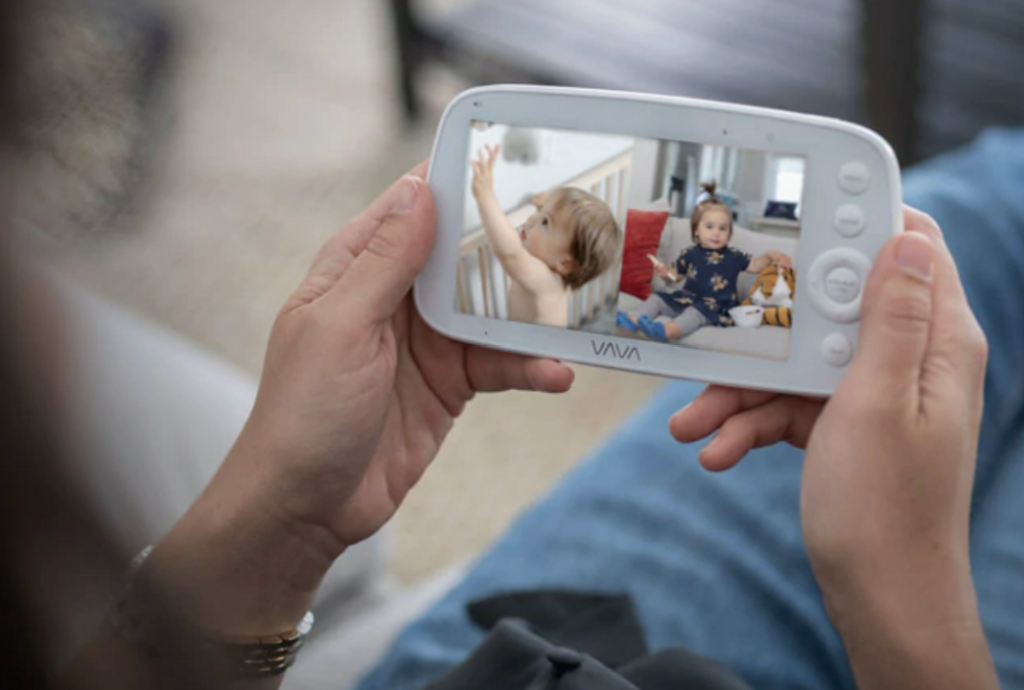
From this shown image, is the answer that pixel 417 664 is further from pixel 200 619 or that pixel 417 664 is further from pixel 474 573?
pixel 200 619

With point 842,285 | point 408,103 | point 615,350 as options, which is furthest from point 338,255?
point 408,103

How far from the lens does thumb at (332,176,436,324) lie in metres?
0.48

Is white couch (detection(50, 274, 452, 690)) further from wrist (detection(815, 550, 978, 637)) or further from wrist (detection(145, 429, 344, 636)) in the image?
wrist (detection(815, 550, 978, 637))

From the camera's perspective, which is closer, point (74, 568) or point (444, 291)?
point (74, 568)

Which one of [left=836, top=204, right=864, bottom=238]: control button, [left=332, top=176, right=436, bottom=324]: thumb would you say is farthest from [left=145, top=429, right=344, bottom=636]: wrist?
[left=836, top=204, right=864, bottom=238]: control button

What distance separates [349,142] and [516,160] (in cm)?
112

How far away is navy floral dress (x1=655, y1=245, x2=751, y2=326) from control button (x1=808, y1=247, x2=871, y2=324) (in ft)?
0.11

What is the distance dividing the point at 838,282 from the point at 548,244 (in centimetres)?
14

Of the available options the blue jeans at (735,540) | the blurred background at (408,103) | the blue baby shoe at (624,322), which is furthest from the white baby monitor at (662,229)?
the blurred background at (408,103)

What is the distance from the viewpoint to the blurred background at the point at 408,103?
1146mm

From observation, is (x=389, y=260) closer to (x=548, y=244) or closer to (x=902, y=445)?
(x=548, y=244)

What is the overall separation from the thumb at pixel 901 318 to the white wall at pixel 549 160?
0.44 ft

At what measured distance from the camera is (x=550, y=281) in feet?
1.64

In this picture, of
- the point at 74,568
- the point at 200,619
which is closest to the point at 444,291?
the point at 200,619
